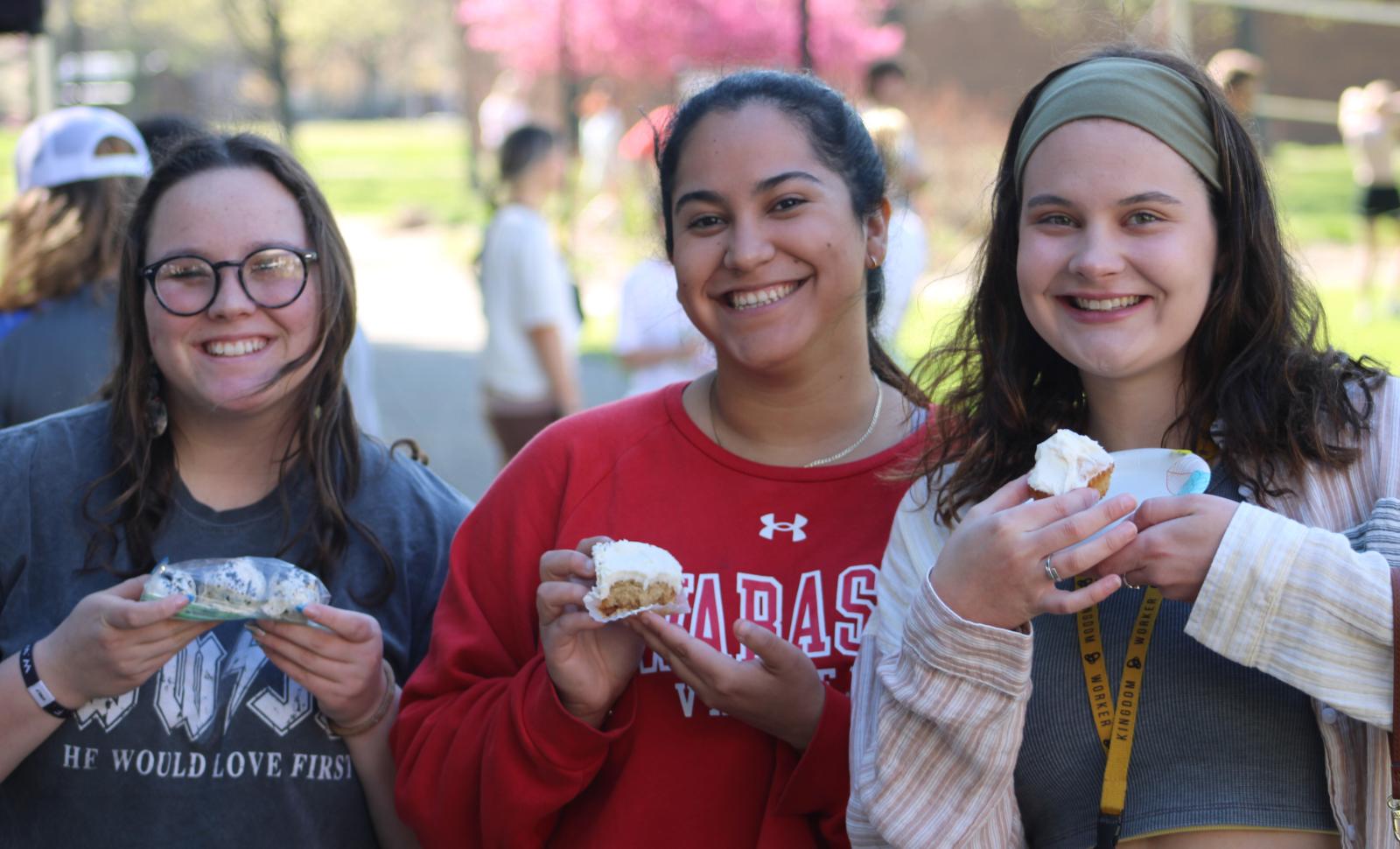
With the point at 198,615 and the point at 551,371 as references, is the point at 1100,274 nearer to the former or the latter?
the point at 198,615

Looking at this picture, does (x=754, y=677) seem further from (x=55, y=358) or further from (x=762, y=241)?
(x=55, y=358)

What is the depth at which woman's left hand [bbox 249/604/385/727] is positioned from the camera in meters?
2.78

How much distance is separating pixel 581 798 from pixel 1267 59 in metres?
33.2

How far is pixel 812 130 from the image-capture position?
3008 mm

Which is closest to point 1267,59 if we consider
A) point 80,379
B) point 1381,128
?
point 1381,128

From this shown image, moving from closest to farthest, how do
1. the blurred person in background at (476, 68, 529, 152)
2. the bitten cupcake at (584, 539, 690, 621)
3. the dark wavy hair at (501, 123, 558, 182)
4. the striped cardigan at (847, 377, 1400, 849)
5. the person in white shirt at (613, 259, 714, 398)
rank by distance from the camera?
the striped cardigan at (847, 377, 1400, 849) < the bitten cupcake at (584, 539, 690, 621) < the person in white shirt at (613, 259, 714, 398) < the dark wavy hair at (501, 123, 558, 182) < the blurred person in background at (476, 68, 529, 152)

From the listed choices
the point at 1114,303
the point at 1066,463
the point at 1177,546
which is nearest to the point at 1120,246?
the point at 1114,303

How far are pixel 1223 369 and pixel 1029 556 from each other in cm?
59

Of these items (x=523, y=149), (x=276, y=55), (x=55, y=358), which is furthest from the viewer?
(x=276, y=55)

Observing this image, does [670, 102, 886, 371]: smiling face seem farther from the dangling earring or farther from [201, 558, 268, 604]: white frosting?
the dangling earring

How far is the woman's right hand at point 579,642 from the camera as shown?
8.66 feet

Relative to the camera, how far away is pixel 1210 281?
2439 mm

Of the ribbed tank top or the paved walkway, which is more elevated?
the ribbed tank top

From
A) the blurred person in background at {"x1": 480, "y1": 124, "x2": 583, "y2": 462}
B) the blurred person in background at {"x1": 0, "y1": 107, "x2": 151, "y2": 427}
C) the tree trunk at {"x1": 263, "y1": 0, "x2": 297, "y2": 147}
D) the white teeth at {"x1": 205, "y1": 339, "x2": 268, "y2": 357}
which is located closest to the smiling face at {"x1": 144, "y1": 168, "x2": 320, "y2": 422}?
the white teeth at {"x1": 205, "y1": 339, "x2": 268, "y2": 357}
